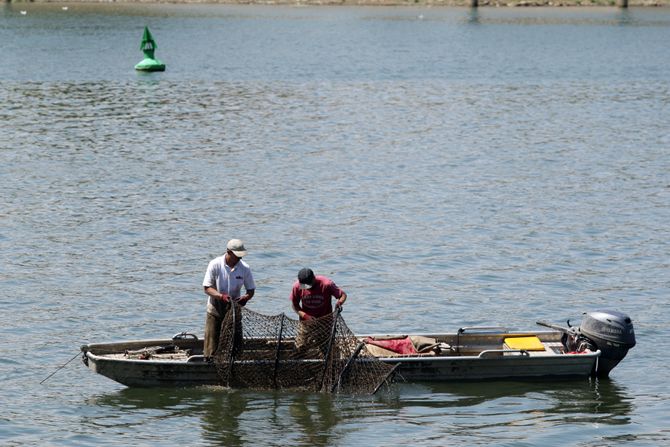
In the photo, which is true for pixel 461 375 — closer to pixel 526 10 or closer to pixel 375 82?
pixel 375 82

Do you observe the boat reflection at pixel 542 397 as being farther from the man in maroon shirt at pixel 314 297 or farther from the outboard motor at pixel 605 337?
the man in maroon shirt at pixel 314 297

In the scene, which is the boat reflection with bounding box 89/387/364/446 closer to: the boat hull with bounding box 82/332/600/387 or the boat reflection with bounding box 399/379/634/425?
the boat hull with bounding box 82/332/600/387

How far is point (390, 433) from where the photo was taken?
19.8 m

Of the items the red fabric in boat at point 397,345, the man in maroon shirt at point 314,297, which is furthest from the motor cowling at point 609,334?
the man in maroon shirt at point 314,297

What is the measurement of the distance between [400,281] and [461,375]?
7837 mm

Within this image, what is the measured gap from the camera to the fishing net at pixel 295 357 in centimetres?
2059

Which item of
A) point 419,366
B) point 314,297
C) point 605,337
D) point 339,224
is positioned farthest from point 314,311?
point 339,224

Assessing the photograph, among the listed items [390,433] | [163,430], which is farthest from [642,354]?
[163,430]

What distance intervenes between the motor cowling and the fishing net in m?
3.70

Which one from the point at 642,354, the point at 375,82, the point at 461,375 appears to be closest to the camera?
the point at 461,375

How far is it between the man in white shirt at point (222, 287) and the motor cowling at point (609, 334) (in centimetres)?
604

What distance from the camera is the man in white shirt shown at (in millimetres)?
20312

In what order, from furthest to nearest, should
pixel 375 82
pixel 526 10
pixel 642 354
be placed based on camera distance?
pixel 526 10
pixel 375 82
pixel 642 354

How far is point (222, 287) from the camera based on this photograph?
20438 millimetres
